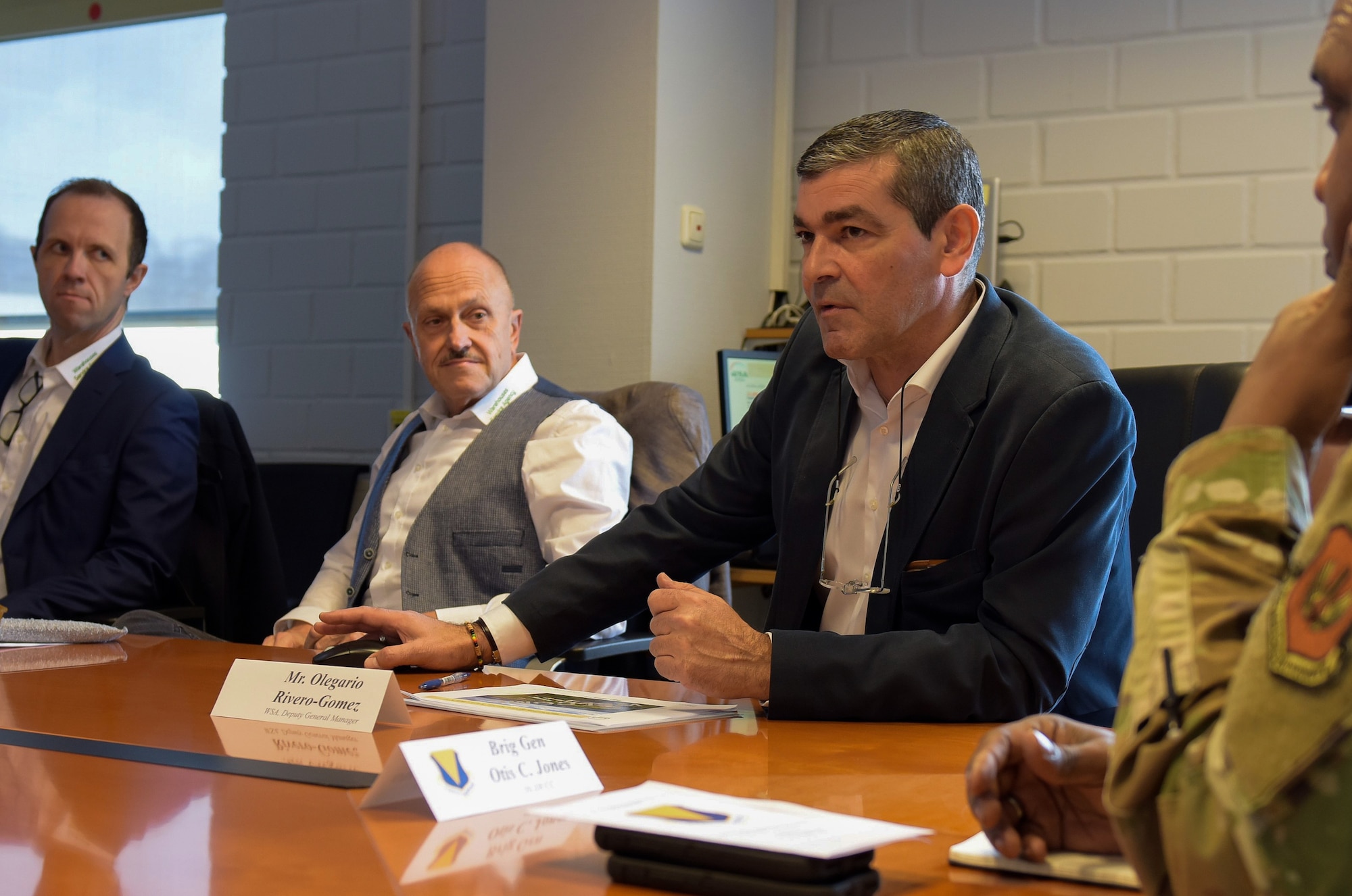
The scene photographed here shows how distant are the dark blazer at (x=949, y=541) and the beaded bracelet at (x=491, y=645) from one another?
0.05 metres

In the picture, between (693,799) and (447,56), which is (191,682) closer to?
(693,799)

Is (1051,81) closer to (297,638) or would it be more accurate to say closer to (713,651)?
(297,638)

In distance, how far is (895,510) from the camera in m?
1.46

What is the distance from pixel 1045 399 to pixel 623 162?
1.97m

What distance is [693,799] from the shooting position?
2.46ft

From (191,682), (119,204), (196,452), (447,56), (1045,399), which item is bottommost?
(191,682)

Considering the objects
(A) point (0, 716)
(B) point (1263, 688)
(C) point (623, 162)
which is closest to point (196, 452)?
(C) point (623, 162)

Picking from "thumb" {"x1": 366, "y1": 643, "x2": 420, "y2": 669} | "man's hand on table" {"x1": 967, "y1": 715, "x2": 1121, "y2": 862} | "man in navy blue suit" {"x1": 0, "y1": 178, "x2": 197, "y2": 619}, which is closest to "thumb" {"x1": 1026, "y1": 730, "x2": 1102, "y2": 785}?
"man's hand on table" {"x1": 967, "y1": 715, "x2": 1121, "y2": 862}

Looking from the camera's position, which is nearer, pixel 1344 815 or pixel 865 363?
pixel 1344 815

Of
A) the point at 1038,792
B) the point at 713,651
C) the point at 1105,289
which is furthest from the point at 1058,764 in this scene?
the point at 1105,289

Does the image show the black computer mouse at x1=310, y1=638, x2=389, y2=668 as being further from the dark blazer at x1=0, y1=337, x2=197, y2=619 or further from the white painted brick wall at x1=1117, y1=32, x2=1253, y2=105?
the white painted brick wall at x1=1117, y1=32, x2=1253, y2=105

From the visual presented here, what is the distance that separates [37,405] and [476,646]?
5.26 ft

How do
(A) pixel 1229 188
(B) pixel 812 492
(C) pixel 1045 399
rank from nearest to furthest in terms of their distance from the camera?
1. (C) pixel 1045 399
2. (B) pixel 812 492
3. (A) pixel 1229 188

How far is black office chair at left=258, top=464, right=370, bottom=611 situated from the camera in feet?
10.9
